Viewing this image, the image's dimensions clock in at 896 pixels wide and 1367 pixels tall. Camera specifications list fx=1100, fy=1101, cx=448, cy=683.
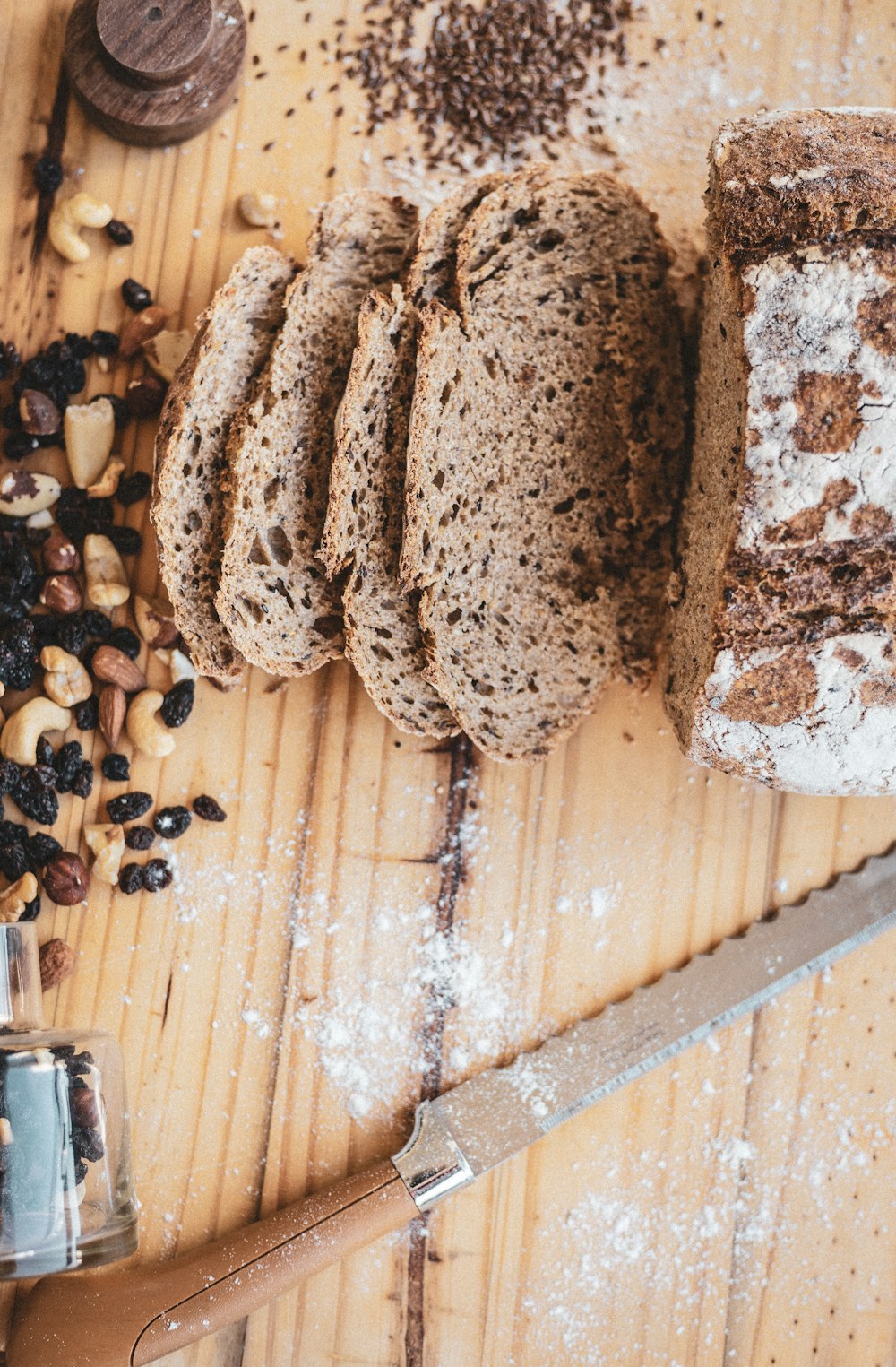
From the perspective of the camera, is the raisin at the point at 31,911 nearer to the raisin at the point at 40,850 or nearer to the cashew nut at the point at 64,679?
the raisin at the point at 40,850

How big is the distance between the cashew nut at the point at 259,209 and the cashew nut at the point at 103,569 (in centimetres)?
72

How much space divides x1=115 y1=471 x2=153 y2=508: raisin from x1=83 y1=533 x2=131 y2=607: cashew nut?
92 mm

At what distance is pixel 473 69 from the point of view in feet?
7.41

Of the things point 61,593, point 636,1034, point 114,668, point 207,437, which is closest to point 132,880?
point 114,668

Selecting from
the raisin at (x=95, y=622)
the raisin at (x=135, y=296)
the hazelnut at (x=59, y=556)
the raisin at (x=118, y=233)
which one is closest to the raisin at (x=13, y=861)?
the raisin at (x=95, y=622)

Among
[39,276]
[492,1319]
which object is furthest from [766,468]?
[492,1319]

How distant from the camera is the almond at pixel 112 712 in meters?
2.16

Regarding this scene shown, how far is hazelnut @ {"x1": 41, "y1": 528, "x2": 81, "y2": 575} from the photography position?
84.7 inches

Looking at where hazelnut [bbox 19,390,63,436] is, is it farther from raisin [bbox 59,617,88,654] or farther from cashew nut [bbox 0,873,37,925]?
cashew nut [bbox 0,873,37,925]

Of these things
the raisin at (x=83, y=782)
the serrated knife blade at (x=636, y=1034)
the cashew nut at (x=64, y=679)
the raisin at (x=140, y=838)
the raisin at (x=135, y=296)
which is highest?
the raisin at (x=135, y=296)

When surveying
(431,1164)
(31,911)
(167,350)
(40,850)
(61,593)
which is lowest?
(431,1164)

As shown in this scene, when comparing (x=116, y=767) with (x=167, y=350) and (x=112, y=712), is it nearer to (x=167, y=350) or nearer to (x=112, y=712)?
(x=112, y=712)

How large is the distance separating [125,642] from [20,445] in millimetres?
442

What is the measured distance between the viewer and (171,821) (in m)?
2.16
